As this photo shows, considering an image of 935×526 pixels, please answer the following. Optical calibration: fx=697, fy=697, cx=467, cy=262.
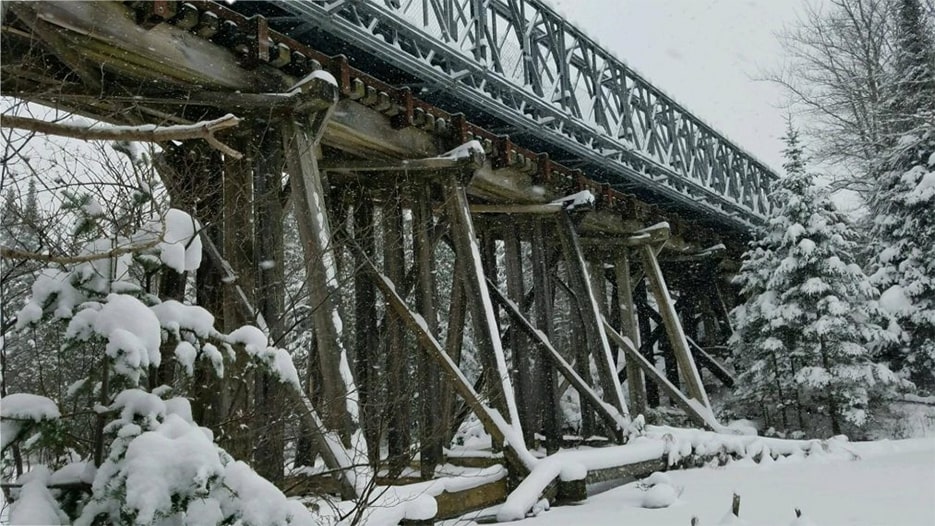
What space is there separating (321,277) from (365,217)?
256cm

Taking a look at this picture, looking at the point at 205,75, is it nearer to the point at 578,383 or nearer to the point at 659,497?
the point at 659,497

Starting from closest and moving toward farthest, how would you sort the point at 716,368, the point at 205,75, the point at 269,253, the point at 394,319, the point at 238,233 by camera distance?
1. the point at 205,75
2. the point at 238,233
3. the point at 269,253
4. the point at 394,319
5. the point at 716,368

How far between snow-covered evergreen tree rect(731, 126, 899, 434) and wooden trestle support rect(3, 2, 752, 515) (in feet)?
8.61

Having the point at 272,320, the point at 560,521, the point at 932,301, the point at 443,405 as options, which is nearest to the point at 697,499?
the point at 560,521

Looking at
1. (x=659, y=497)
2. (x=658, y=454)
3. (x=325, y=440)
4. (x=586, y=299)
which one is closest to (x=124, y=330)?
(x=325, y=440)

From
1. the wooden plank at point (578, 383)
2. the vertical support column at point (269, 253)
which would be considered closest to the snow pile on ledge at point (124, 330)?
the vertical support column at point (269, 253)

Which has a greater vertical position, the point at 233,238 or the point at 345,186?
the point at 345,186

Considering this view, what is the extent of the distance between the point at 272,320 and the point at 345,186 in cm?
281

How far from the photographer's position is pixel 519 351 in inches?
331

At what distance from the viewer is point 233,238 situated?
15.8ft

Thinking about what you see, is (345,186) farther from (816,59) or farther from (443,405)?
(816,59)

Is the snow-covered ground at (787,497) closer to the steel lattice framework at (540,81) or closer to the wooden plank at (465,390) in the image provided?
the wooden plank at (465,390)

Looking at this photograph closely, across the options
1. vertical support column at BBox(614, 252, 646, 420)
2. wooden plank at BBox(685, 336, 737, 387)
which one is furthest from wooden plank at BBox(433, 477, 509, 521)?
wooden plank at BBox(685, 336, 737, 387)

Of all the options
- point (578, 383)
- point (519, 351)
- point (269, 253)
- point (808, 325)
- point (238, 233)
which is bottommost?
point (578, 383)
